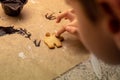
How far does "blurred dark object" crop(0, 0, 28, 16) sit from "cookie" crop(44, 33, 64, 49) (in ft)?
0.51

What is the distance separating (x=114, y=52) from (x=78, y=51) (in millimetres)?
392

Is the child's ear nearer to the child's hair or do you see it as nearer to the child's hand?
the child's hair

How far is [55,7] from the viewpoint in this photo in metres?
0.94

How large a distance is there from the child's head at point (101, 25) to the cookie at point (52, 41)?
1.25 feet

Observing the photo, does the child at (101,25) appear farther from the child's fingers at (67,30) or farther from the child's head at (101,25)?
the child's fingers at (67,30)

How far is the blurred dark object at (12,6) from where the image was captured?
2.82 feet

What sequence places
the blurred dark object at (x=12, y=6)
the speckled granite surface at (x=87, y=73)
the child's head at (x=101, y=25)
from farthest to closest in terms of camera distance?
1. the blurred dark object at (x=12, y=6)
2. the speckled granite surface at (x=87, y=73)
3. the child's head at (x=101, y=25)

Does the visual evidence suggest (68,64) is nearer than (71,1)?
No

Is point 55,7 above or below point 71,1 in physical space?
below

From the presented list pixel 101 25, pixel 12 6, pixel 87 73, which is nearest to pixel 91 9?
pixel 101 25

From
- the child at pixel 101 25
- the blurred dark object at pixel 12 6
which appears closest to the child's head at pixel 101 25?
the child at pixel 101 25

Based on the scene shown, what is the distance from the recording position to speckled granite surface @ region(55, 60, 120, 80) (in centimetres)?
68

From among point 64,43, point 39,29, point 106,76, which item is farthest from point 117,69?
point 39,29

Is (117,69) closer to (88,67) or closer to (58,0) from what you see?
(88,67)
